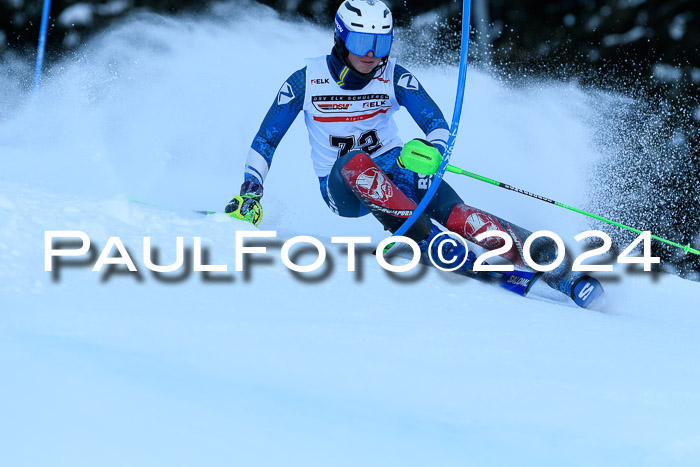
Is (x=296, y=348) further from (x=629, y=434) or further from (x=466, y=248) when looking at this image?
(x=466, y=248)

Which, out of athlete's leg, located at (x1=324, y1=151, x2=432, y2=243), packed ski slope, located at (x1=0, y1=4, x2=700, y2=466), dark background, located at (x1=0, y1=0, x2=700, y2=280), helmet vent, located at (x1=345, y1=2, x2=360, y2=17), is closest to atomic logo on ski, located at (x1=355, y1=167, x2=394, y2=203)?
athlete's leg, located at (x1=324, y1=151, x2=432, y2=243)

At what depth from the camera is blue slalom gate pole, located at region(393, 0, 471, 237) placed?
2.64 metres

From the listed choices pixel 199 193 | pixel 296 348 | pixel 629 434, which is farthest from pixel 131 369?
pixel 199 193

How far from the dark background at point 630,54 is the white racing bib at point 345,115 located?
13.0 feet

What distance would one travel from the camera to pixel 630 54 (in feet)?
25.6

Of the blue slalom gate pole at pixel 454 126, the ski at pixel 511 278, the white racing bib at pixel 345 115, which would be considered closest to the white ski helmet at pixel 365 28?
the white racing bib at pixel 345 115

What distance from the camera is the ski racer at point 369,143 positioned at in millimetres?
2879

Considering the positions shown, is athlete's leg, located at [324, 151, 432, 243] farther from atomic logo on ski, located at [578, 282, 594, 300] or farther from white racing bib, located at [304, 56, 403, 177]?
atomic logo on ski, located at [578, 282, 594, 300]

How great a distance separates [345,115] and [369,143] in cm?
16

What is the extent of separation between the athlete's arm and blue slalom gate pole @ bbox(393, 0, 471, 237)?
1.26 feet

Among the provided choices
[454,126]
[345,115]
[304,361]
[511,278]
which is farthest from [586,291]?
[304,361]

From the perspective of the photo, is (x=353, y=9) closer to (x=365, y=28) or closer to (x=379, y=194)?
(x=365, y=28)

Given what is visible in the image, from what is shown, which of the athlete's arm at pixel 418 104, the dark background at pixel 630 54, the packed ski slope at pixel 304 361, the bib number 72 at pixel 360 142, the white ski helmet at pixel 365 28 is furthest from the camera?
the dark background at pixel 630 54

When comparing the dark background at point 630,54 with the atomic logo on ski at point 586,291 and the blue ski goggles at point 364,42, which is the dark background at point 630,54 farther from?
the atomic logo on ski at point 586,291
